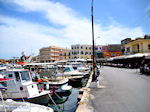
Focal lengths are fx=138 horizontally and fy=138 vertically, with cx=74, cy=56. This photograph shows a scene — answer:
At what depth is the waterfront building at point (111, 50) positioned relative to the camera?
88062mm

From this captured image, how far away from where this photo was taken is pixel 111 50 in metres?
93.4

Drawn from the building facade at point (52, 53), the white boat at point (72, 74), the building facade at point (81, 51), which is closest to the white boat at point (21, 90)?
the white boat at point (72, 74)

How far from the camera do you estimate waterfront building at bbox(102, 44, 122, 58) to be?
88.1 metres

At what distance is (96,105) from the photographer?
754cm

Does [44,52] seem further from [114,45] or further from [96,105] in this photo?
[96,105]

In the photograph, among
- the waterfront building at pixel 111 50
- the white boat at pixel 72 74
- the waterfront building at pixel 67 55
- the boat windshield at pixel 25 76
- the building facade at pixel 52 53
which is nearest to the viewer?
the boat windshield at pixel 25 76

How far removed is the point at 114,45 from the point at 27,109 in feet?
308

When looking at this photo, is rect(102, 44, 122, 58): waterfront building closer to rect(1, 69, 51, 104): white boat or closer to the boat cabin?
rect(1, 69, 51, 104): white boat

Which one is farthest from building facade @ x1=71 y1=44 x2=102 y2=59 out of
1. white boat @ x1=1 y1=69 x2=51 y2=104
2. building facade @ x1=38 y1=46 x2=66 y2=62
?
white boat @ x1=1 y1=69 x2=51 y2=104

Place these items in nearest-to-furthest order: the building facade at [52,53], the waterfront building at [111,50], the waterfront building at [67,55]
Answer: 1. the waterfront building at [111,50]
2. the waterfront building at [67,55]
3. the building facade at [52,53]

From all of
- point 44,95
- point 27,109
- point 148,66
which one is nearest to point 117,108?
point 27,109

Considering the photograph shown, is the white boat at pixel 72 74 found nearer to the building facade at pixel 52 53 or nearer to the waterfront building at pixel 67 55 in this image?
the waterfront building at pixel 67 55

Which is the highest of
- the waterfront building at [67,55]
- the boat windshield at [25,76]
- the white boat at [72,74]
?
the waterfront building at [67,55]

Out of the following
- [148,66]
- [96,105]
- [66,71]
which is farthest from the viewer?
[66,71]
